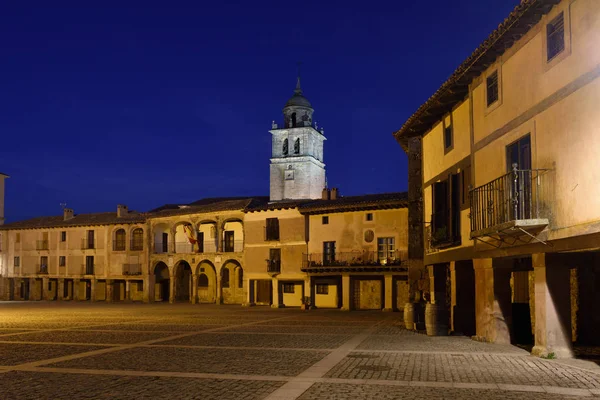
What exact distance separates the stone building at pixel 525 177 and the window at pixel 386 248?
17932mm

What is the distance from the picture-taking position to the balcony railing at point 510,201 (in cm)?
1430

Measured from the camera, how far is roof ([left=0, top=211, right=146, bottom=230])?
59.2 metres

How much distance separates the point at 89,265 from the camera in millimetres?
61031

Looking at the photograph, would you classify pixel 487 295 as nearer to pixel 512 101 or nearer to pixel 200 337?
pixel 512 101

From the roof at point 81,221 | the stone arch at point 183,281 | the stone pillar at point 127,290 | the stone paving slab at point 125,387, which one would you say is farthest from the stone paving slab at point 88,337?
the stone pillar at point 127,290

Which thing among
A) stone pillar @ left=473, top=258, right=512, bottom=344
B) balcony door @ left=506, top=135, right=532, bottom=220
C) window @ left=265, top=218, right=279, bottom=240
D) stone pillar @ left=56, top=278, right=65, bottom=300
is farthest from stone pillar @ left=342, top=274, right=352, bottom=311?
stone pillar @ left=56, top=278, right=65, bottom=300

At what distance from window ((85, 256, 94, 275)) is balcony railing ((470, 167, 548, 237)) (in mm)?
50299

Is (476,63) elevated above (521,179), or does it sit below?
above

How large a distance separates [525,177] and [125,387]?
10043 mm

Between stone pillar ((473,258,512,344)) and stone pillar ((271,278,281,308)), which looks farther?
stone pillar ((271,278,281,308))

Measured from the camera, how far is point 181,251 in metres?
56.3

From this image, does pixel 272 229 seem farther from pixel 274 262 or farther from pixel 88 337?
pixel 88 337

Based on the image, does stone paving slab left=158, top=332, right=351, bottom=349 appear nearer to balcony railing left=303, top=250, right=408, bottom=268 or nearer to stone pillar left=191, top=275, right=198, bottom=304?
balcony railing left=303, top=250, right=408, bottom=268

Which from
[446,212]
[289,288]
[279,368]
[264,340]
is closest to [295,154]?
[289,288]
